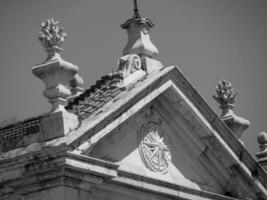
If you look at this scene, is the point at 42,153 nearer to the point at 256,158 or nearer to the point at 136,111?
the point at 136,111

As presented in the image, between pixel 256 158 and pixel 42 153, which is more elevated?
pixel 256 158

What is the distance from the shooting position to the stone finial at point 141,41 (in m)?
26.7

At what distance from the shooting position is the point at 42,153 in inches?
891

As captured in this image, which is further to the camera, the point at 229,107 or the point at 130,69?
the point at 229,107

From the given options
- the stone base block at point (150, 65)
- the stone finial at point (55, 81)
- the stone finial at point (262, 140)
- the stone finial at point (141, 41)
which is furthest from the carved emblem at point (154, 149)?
the stone finial at point (262, 140)

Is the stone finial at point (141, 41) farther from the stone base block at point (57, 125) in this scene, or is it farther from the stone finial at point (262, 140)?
the stone finial at point (262, 140)

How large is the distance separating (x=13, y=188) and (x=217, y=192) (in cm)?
629

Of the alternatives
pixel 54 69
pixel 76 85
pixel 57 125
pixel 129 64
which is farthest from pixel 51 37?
pixel 76 85

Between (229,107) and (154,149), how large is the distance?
3785 mm

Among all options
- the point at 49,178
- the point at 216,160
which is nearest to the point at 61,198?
the point at 49,178

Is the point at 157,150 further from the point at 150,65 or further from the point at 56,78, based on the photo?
the point at 56,78

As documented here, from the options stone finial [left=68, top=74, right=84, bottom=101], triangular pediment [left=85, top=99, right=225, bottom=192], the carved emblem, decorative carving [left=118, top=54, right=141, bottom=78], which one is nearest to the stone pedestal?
triangular pediment [left=85, top=99, right=225, bottom=192]

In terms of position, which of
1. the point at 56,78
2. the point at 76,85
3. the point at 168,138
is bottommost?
the point at 56,78

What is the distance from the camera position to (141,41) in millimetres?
26781
